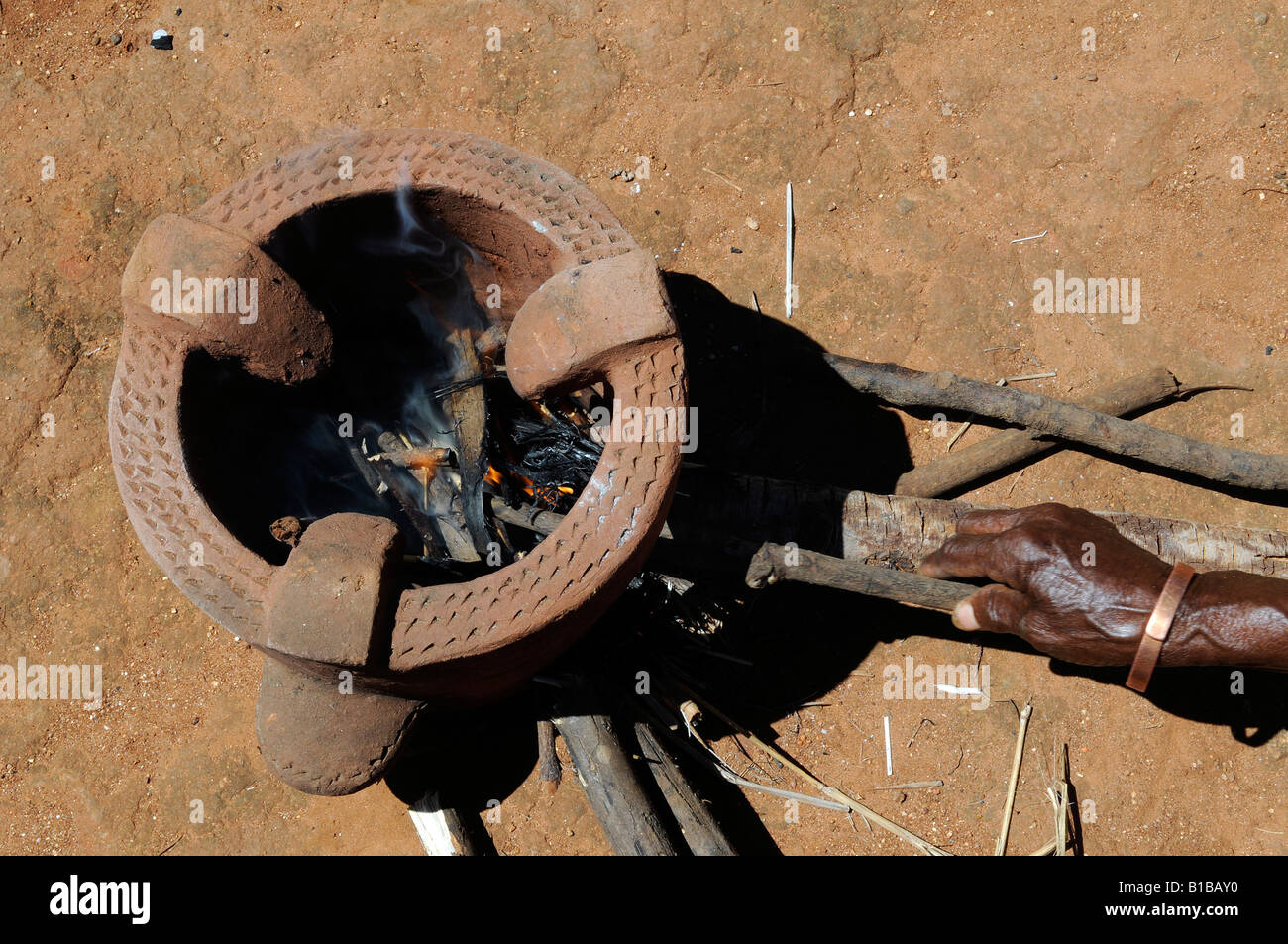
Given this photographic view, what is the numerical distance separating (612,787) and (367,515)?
158 centimetres

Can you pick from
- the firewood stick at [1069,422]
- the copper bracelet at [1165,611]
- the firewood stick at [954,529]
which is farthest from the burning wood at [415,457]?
the copper bracelet at [1165,611]

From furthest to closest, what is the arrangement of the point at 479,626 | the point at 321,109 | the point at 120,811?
the point at 321,109 → the point at 120,811 → the point at 479,626

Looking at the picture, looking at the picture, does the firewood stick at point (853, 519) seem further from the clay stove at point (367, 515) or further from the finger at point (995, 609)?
the clay stove at point (367, 515)

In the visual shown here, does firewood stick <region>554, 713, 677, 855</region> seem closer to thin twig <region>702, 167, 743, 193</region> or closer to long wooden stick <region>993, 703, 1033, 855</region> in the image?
long wooden stick <region>993, 703, 1033, 855</region>

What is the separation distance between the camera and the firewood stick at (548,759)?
4246mm

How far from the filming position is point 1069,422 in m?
4.43

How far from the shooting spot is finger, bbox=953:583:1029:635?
11.6 feet

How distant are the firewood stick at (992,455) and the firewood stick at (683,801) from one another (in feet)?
5.55

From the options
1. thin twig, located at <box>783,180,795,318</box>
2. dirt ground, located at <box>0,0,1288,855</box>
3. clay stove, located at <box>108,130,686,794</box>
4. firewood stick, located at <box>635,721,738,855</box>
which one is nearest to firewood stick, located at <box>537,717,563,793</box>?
dirt ground, located at <box>0,0,1288,855</box>

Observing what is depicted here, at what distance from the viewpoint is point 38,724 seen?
443 centimetres
